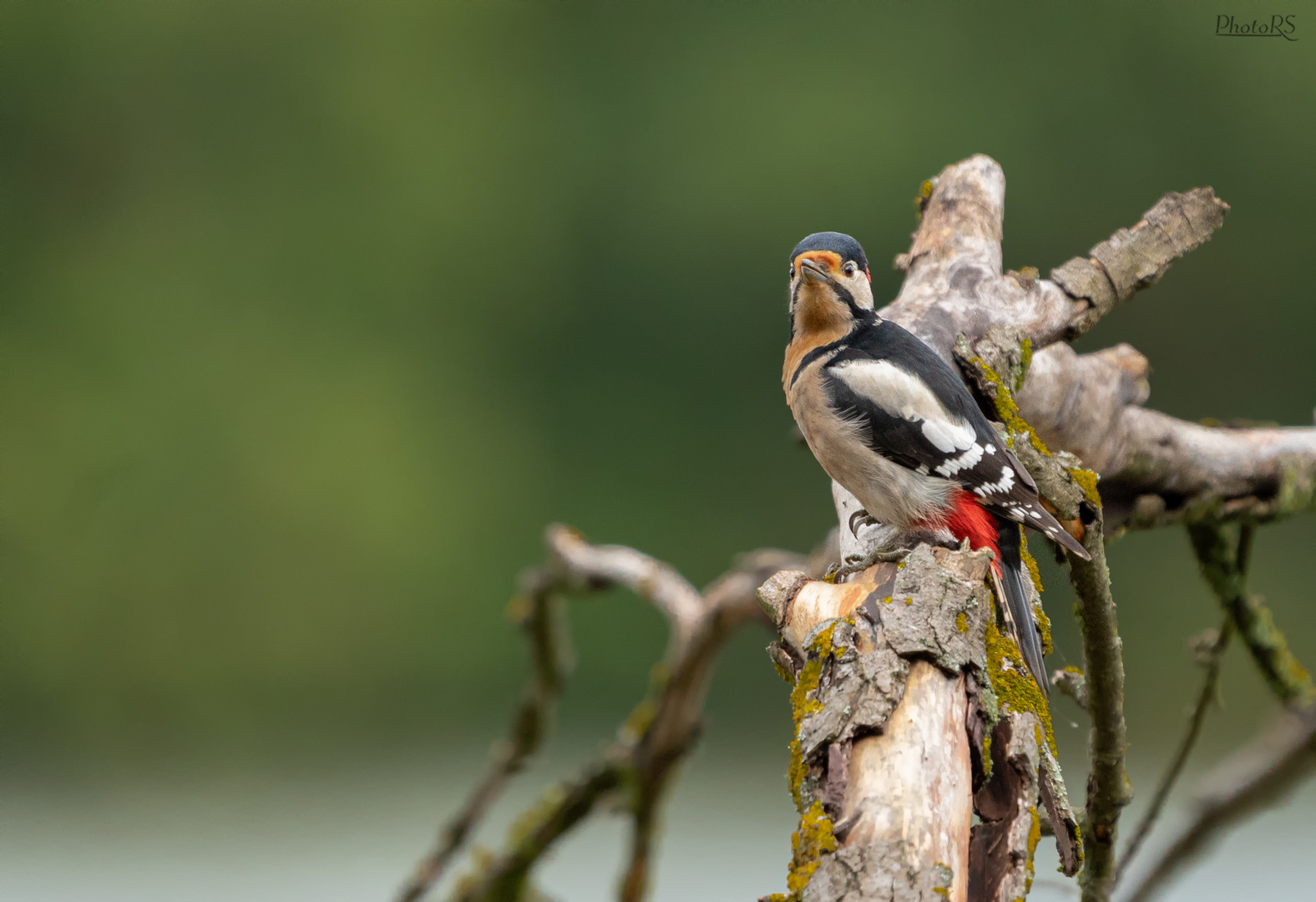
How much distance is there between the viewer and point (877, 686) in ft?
2.72

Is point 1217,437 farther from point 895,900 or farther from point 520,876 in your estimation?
point 895,900

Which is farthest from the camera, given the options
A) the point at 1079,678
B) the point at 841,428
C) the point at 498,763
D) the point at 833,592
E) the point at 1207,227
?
the point at 1207,227

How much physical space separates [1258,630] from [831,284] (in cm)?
87

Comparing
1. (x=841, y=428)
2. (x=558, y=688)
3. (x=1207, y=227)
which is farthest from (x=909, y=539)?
(x=1207, y=227)

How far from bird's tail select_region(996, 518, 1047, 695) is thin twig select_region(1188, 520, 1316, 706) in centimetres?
65

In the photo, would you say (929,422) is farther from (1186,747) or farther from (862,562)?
(1186,747)

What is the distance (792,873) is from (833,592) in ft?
0.97

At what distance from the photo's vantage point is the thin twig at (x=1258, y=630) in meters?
1.75

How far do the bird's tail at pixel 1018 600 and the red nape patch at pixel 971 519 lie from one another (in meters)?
0.01

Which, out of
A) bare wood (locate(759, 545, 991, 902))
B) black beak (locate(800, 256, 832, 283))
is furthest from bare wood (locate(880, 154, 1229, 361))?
bare wood (locate(759, 545, 991, 902))

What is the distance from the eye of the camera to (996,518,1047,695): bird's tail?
1.07m

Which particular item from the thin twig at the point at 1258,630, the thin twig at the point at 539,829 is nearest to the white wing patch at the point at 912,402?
the thin twig at the point at 539,829

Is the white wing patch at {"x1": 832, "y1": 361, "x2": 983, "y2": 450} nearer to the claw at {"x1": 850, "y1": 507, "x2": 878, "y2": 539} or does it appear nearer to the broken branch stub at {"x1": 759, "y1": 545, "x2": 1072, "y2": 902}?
the claw at {"x1": 850, "y1": 507, "x2": 878, "y2": 539}

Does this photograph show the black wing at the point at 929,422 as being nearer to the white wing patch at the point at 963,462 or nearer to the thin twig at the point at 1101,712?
the white wing patch at the point at 963,462
